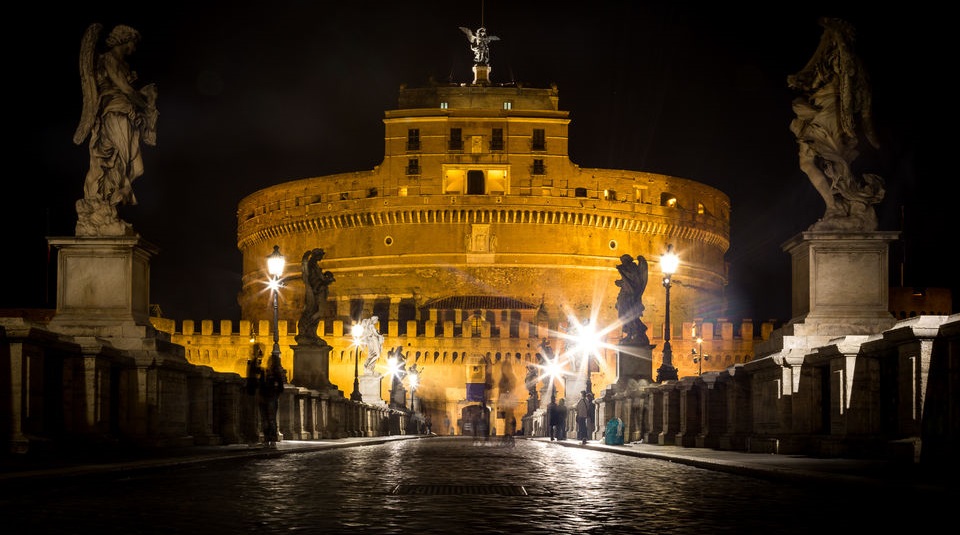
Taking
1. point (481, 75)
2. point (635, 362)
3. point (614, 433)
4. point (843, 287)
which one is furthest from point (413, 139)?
point (843, 287)

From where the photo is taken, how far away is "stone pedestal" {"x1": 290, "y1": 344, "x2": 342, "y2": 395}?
87.2 ft

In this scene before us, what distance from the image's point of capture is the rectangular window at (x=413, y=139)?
263 feet

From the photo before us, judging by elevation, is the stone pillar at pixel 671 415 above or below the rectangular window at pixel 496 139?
below

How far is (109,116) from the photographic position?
15.0 meters

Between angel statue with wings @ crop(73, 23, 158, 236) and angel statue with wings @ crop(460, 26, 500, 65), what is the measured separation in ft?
234

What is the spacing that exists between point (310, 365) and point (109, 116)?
12.4 m

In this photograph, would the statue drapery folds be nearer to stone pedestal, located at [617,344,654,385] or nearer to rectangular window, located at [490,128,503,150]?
stone pedestal, located at [617,344,654,385]

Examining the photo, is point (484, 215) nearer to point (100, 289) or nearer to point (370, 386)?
point (370, 386)

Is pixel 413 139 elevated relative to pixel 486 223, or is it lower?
elevated

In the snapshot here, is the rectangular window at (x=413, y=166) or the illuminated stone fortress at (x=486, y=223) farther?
the rectangular window at (x=413, y=166)

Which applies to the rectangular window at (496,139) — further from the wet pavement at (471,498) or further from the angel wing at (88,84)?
the wet pavement at (471,498)

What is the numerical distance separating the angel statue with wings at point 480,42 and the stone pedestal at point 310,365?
60.5 meters

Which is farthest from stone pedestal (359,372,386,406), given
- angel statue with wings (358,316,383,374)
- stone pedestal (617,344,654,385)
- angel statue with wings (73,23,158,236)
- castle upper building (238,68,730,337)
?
castle upper building (238,68,730,337)

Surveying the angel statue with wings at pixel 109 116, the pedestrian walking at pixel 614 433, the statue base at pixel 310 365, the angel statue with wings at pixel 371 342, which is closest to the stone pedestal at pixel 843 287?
the angel statue with wings at pixel 109 116
